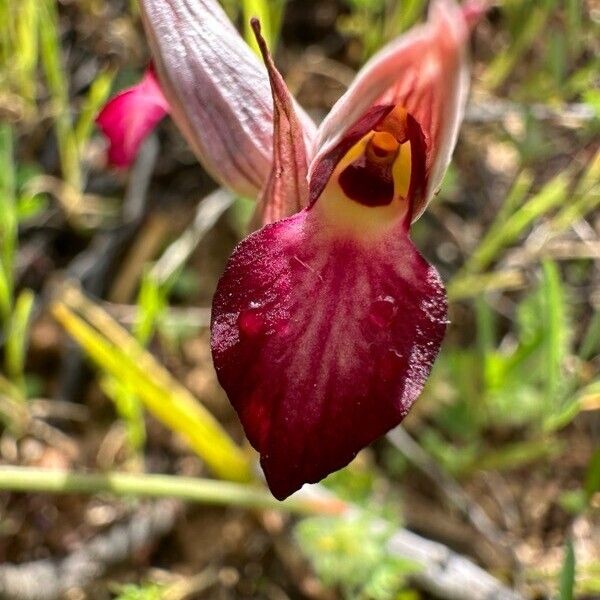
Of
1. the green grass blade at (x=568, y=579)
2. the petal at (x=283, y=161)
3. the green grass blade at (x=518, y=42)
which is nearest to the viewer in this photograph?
the petal at (x=283, y=161)

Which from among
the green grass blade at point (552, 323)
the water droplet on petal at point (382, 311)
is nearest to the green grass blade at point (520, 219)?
the green grass blade at point (552, 323)

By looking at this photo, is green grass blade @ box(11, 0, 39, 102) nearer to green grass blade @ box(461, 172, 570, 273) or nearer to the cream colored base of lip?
the cream colored base of lip

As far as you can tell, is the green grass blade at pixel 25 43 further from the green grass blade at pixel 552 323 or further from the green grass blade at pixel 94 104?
the green grass blade at pixel 552 323

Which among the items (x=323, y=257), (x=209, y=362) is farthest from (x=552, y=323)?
(x=209, y=362)

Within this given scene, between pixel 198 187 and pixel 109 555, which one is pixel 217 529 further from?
pixel 198 187

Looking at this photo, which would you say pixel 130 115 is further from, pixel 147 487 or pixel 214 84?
pixel 147 487

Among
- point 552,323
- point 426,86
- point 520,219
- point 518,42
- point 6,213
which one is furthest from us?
point 518,42
